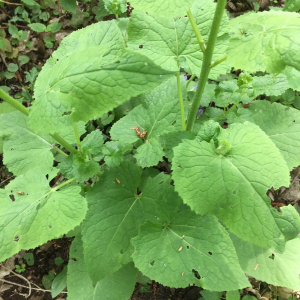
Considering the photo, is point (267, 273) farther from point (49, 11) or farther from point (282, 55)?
point (49, 11)

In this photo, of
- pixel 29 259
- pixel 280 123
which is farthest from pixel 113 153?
pixel 29 259

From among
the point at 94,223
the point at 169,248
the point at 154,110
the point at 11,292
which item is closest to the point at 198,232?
the point at 169,248

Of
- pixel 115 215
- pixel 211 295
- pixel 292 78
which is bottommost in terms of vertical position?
pixel 211 295

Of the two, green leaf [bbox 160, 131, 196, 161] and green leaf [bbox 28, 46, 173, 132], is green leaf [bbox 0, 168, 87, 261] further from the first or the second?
→ green leaf [bbox 160, 131, 196, 161]

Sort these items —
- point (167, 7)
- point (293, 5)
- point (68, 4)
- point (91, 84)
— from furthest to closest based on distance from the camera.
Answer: point (68, 4) < point (293, 5) < point (91, 84) < point (167, 7)

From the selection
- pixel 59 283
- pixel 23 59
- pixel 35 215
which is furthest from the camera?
pixel 23 59

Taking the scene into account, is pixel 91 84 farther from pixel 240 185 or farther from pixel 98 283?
pixel 98 283

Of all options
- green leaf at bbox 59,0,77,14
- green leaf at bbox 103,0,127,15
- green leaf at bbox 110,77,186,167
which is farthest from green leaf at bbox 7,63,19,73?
green leaf at bbox 110,77,186,167
